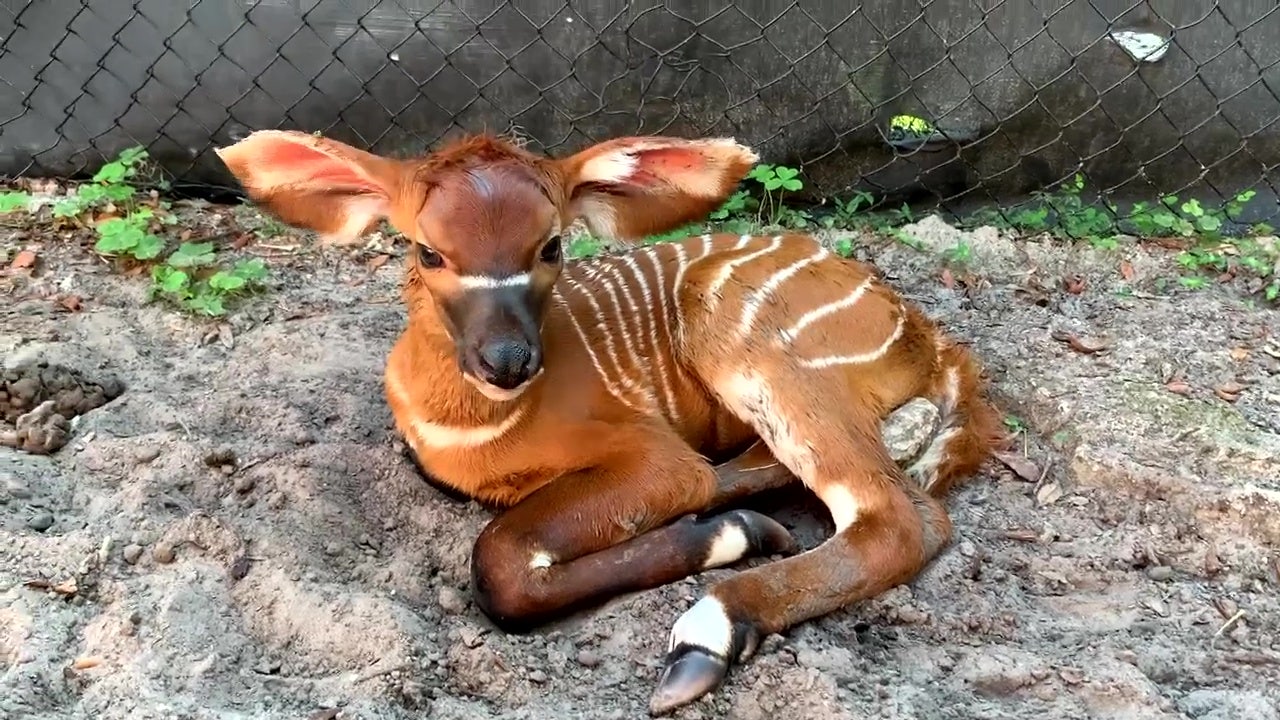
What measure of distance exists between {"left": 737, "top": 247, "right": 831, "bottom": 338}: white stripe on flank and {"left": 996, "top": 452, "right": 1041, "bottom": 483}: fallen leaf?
973 mm

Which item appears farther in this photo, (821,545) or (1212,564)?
(1212,564)

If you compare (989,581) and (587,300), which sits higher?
(587,300)

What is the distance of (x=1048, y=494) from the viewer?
160 inches

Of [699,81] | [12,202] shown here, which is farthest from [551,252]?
[12,202]

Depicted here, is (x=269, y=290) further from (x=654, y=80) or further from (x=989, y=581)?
(x=989, y=581)

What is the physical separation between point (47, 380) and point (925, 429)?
3.09m

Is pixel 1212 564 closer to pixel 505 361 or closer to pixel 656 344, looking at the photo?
pixel 656 344

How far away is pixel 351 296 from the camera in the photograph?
17.5ft

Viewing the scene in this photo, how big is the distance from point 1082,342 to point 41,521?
390 cm

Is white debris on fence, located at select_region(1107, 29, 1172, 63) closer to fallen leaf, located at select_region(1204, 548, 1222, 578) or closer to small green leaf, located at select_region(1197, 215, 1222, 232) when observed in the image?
small green leaf, located at select_region(1197, 215, 1222, 232)

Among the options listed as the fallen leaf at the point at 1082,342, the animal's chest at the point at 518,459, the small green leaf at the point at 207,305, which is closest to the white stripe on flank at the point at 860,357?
the animal's chest at the point at 518,459

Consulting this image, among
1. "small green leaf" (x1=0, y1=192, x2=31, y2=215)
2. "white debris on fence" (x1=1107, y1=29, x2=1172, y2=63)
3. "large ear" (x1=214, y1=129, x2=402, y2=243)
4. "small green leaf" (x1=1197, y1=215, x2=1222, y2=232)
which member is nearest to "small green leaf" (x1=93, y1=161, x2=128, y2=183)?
"small green leaf" (x1=0, y1=192, x2=31, y2=215)

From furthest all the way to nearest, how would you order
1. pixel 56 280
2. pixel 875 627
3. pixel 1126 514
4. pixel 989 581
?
pixel 56 280 → pixel 1126 514 → pixel 989 581 → pixel 875 627

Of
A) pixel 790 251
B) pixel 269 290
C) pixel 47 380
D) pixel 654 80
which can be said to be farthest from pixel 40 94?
pixel 790 251
